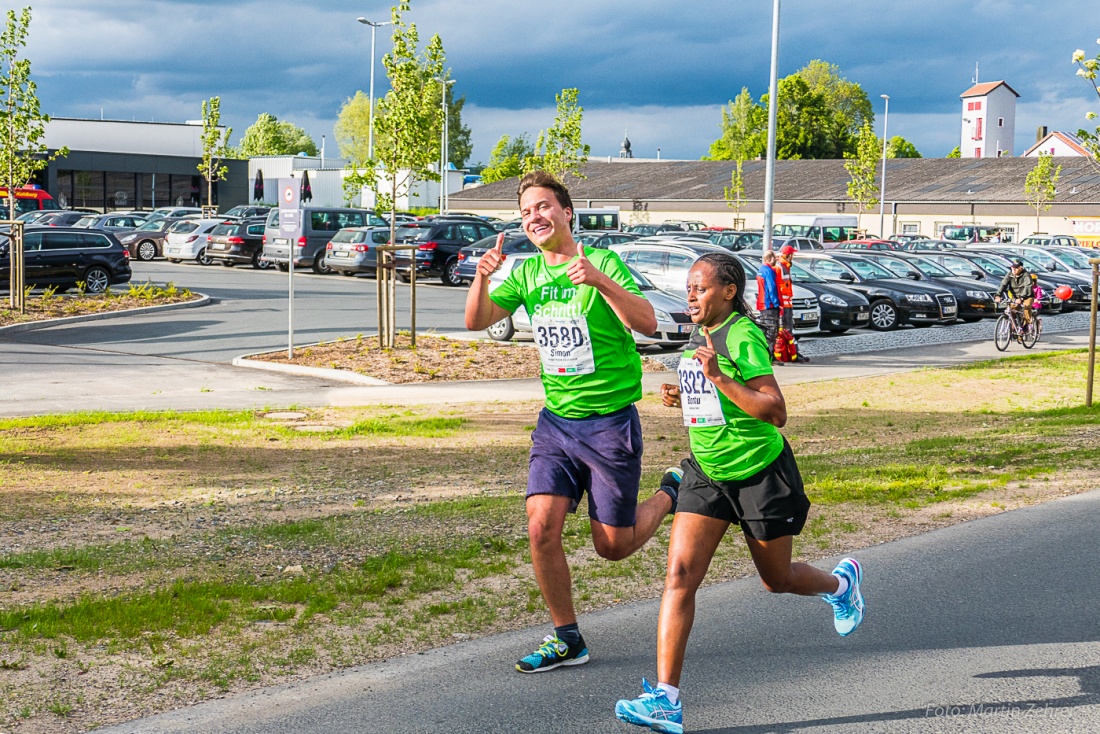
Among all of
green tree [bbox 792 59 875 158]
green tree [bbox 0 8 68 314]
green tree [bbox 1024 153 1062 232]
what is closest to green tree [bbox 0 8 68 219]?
green tree [bbox 0 8 68 314]

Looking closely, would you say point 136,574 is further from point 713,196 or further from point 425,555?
point 713,196

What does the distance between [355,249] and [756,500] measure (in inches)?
1292

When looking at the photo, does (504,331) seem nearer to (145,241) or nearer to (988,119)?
(145,241)

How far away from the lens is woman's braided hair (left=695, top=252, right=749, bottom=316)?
4625 mm

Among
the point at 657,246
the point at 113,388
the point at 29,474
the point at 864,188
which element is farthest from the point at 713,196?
the point at 29,474

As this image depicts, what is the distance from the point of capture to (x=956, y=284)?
91.9 feet

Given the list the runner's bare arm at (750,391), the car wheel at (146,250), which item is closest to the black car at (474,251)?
the car wheel at (146,250)

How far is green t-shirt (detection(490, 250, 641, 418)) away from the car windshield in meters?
22.7

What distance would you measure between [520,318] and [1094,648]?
15523 mm

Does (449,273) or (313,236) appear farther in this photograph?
(313,236)

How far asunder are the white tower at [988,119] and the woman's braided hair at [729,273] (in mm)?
137352

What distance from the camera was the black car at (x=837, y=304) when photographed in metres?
23.7

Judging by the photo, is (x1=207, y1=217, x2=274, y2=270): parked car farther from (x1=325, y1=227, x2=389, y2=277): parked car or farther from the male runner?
the male runner

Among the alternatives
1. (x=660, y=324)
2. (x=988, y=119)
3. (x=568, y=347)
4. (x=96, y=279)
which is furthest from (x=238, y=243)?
(x=988, y=119)
